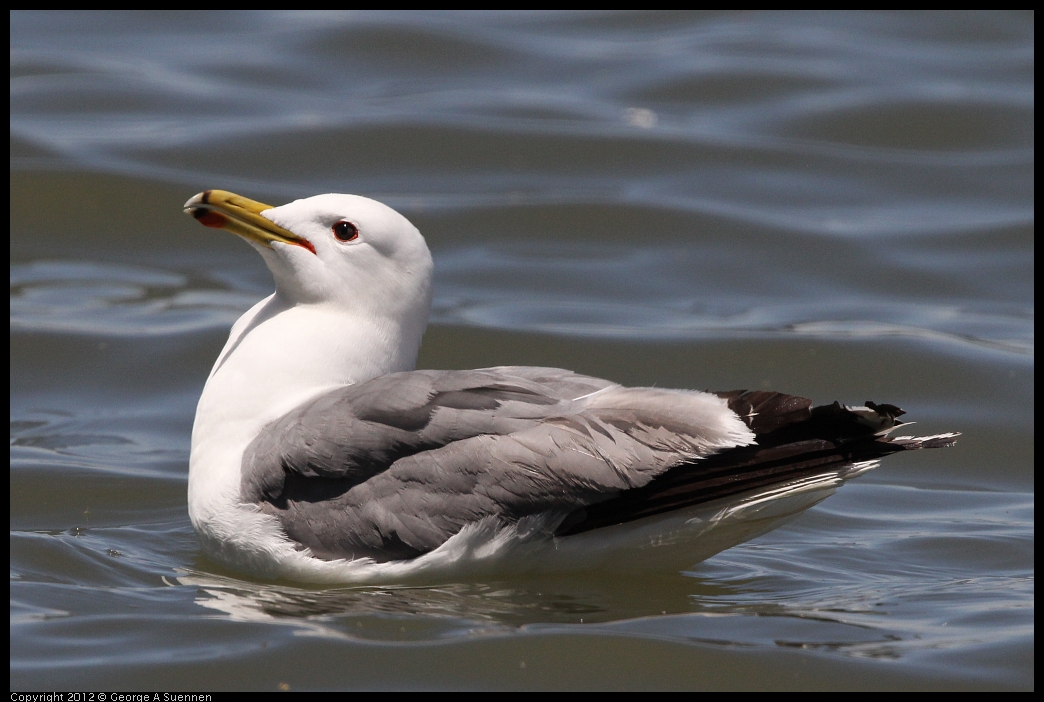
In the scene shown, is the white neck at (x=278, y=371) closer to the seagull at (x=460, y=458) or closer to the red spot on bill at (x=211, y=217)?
the seagull at (x=460, y=458)

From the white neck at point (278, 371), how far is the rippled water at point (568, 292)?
479mm

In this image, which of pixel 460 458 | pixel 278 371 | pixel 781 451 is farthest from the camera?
pixel 278 371

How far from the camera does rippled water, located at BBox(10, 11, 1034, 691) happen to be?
5.13m

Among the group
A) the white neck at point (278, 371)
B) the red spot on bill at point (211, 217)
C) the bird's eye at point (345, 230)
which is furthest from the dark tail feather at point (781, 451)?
the red spot on bill at point (211, 217)

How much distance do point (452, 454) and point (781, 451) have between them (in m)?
1.17

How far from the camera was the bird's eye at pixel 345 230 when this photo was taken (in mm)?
5797

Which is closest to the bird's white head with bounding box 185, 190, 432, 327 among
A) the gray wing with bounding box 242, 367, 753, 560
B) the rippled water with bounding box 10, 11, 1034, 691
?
the gray wing with bounding box 242, 367, 753, 560

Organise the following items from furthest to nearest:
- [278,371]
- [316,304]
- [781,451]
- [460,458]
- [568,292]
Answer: [568,292] → [316,304] → [278,371] → [460,458] → [781,451]

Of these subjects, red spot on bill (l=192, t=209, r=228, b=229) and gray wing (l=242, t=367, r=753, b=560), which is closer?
gray wing (l=242, t=367, r=753, b=560)

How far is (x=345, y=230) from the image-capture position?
19.0 feet

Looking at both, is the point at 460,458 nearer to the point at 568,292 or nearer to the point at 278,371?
the point at 278,371

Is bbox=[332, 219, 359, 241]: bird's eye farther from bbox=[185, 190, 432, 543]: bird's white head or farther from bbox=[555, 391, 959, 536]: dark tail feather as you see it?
bbox=[555, 391, 959, 536]: dark tail feather

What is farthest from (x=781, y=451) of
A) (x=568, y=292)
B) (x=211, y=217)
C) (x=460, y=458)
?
(x=568, y=292)

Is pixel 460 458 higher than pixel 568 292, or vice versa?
pixel 568 292
